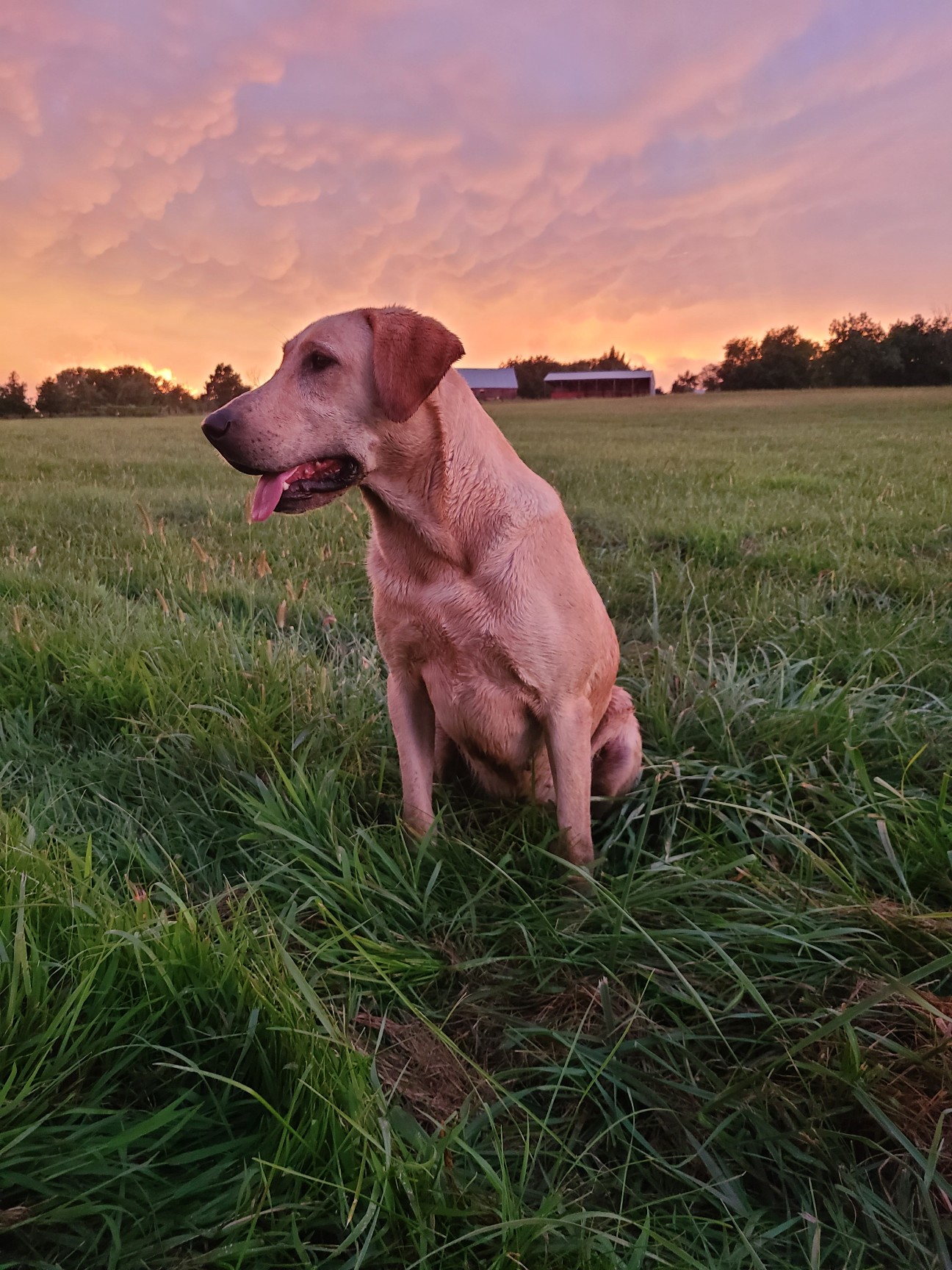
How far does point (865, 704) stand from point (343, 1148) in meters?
2.17

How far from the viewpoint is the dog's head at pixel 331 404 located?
187 centimetres

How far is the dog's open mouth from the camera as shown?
77.7 inches

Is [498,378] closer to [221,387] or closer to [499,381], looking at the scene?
[499,381]

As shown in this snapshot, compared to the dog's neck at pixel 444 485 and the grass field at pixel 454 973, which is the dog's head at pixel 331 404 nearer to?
the dog's neck at pixel 444 485

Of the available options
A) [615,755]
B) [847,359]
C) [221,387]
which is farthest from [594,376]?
[615,755]

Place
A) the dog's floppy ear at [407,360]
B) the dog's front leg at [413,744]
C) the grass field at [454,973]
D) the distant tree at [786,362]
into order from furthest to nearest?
the distant tree at [786,362] < the dog's front leg at [413,744] < the dog's floppy ear at [407,360] < the grass field at [454,973]

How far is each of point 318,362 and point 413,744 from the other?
1.10 meters

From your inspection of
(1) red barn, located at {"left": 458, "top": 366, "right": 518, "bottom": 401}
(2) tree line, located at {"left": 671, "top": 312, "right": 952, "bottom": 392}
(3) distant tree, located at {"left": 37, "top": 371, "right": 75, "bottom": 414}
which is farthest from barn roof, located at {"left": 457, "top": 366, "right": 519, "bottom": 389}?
(3) distant tree, located at {"left": 37, "top": 371, "right": 75, "bottom": 414}

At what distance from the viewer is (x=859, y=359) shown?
48.4 m

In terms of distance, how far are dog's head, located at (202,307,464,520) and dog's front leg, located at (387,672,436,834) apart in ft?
1.95

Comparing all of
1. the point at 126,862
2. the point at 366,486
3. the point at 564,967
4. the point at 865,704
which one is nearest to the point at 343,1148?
the point at 564,967

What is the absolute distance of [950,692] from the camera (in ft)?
9.09

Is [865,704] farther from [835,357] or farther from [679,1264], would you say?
[835,357]

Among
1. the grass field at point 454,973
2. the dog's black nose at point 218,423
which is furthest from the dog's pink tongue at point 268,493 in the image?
the grass field at point 454,973
